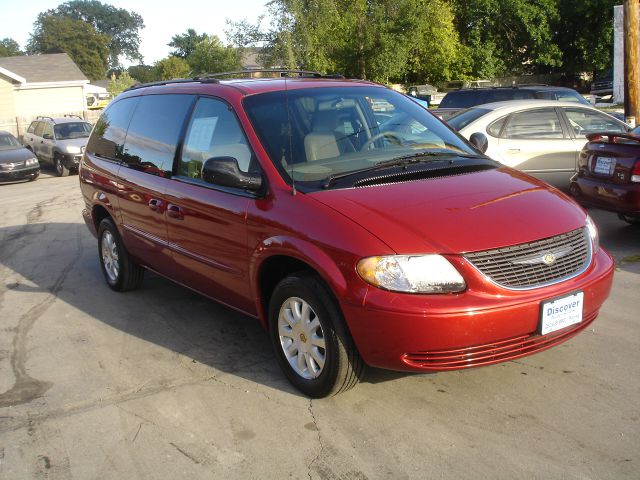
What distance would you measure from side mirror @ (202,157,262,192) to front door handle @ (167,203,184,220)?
30.9 inches

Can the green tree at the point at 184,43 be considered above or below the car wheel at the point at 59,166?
above

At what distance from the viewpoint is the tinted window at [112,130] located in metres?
6.20

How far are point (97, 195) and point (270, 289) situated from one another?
2.94 m

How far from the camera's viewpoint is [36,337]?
5469mm

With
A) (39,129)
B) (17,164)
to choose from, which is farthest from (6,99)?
(17,164)

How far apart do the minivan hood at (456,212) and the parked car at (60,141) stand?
1692 cm

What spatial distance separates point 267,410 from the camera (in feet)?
13.1

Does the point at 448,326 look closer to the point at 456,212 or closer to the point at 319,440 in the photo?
the point at 456,212

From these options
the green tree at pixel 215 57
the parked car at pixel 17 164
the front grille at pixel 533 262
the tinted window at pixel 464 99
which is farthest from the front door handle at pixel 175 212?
the green tree at pixel 215 57

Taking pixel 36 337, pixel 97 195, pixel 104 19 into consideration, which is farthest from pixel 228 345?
pixel 104 19

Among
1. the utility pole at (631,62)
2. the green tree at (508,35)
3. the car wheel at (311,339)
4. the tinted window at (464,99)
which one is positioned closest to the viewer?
the car wheel at (311,339)

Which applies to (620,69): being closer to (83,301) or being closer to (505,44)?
(83,301)

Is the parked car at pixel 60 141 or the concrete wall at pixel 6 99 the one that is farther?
the concrete wall at pixel 6 99

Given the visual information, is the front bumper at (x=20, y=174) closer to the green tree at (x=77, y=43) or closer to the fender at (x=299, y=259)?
the fender at (x=299, y=259)
